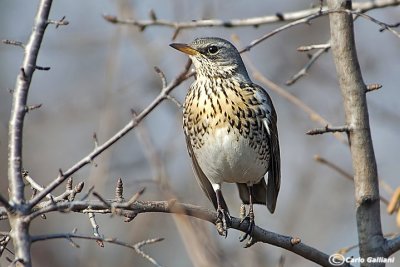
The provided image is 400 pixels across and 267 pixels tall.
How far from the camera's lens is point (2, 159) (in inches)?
259

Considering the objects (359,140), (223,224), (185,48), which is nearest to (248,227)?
(223,224)

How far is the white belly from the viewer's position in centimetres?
532

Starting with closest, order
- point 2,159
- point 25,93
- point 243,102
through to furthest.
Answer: point 25,93, point 243,102, point 2,159

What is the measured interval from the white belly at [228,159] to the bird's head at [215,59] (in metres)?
0.56

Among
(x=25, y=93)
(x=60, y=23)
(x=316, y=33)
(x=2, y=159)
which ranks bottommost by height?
(x=2, y=159)

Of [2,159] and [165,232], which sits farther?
[165,232]

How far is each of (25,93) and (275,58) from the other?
23.1 feet

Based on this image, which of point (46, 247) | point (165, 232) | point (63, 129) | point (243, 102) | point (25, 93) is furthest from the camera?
point (63, 129)

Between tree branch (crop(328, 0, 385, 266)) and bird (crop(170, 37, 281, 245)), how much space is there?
137 cm

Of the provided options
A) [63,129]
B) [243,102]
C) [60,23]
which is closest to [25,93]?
[60,23]

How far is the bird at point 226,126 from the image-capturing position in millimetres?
5344

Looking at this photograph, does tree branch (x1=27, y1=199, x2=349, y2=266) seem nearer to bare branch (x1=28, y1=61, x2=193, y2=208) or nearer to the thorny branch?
bare branch (x1=28, y1=61, x2=193, y2=208)

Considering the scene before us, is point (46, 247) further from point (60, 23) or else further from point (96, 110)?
point (60, 23)

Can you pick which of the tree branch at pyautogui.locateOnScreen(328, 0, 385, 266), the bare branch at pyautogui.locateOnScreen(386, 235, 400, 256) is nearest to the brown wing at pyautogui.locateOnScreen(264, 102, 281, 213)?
the tree branch at pyautogui.locateOnScreen(328, 0, 385, 266)
